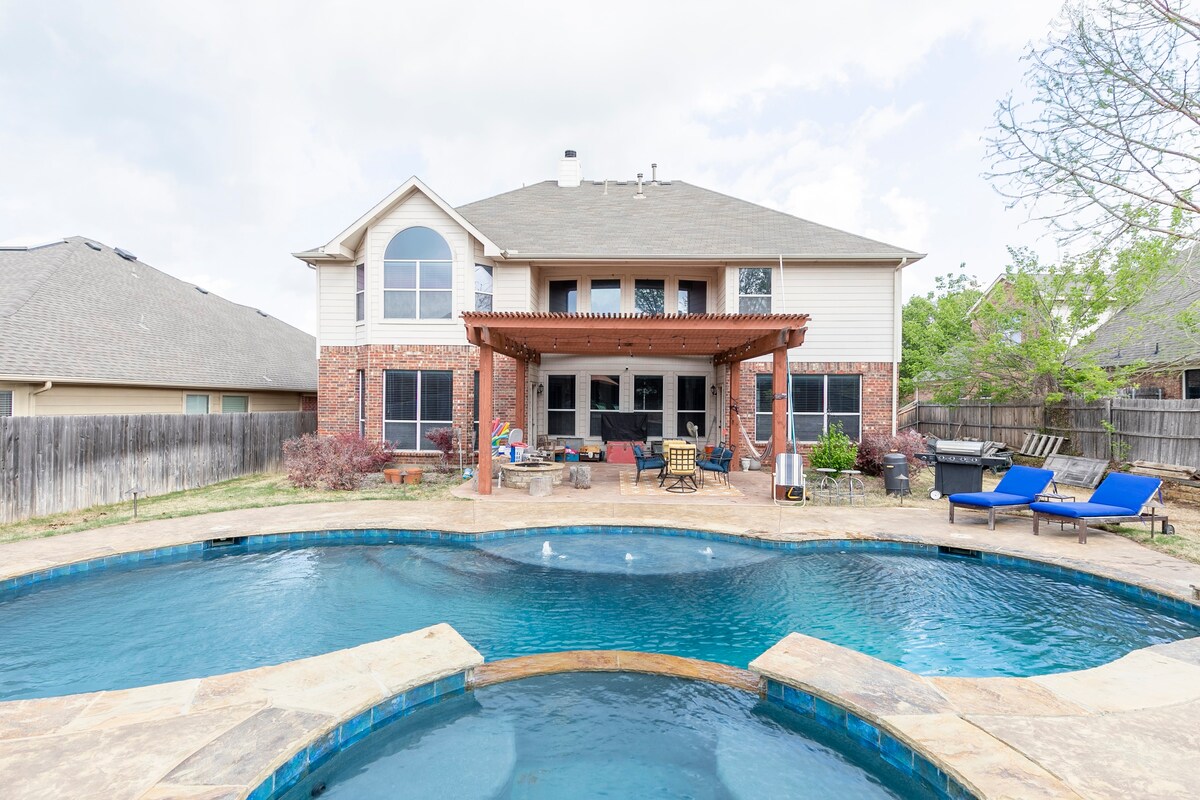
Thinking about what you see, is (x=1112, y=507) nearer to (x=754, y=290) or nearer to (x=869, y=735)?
(x=869, y=735)

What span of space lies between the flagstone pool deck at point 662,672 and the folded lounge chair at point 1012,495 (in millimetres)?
3011

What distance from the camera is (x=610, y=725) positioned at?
396 centimetres

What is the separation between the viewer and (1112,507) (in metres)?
8.07

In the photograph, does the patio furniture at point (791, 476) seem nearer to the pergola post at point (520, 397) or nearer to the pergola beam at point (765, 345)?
the pergola beam at point (765, 345)

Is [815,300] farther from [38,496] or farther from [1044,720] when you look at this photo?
[38,496]

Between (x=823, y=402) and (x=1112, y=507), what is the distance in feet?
22.9

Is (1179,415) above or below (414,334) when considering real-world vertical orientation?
below


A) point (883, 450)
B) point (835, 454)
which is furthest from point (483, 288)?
point (883, 450)

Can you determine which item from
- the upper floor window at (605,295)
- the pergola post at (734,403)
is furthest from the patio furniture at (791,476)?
the upper floor window at (605,295)

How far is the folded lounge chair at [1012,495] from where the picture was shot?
8672 mm

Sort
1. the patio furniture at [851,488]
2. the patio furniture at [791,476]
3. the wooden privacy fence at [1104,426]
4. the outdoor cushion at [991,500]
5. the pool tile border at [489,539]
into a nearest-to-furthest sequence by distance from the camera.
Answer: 1. the pool tile border at [489,539]
2. the outdoor cushion at [991,500]
3. the patio furniture at [791,476]
4. the patio furniture at [851,488]
5. the wooden privacy fence at [1104,426]

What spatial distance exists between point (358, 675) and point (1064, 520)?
978cm

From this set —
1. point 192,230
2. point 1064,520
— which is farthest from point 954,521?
point 192,230

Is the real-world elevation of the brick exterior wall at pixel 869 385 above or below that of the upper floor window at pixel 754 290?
below
